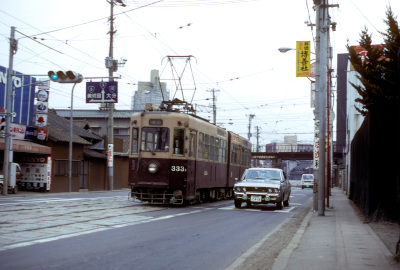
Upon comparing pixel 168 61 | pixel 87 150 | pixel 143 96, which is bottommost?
pixel 87 150

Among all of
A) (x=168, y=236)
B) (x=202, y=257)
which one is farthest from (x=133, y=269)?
(x=168, y=236)

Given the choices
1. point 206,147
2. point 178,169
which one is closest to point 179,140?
point 178,169

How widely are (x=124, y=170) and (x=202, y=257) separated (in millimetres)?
44555

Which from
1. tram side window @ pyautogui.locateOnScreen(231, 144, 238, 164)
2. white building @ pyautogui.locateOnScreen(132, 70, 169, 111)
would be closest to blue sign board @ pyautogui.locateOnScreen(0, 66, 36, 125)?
tram side window @ pyautogui.locateOnScreen(231, 144, 238, 164)

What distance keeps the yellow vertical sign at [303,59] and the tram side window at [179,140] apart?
6.44 meters

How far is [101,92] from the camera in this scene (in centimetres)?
3756

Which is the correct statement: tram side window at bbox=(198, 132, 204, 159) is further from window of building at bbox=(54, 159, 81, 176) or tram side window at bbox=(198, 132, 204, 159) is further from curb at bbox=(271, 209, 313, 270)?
window of building at bbox=(54, 159, 81, 176)

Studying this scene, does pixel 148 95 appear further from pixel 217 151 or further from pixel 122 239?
pixel 122 239

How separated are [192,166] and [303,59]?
23.2 ft

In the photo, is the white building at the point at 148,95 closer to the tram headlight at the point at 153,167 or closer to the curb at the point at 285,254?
the tram headlight at the point at 153,167

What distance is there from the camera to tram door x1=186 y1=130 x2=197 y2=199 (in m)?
19.5

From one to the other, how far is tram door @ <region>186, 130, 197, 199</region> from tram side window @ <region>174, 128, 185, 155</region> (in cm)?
37

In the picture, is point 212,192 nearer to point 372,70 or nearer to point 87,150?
point 372,70

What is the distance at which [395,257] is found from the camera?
8.03m
